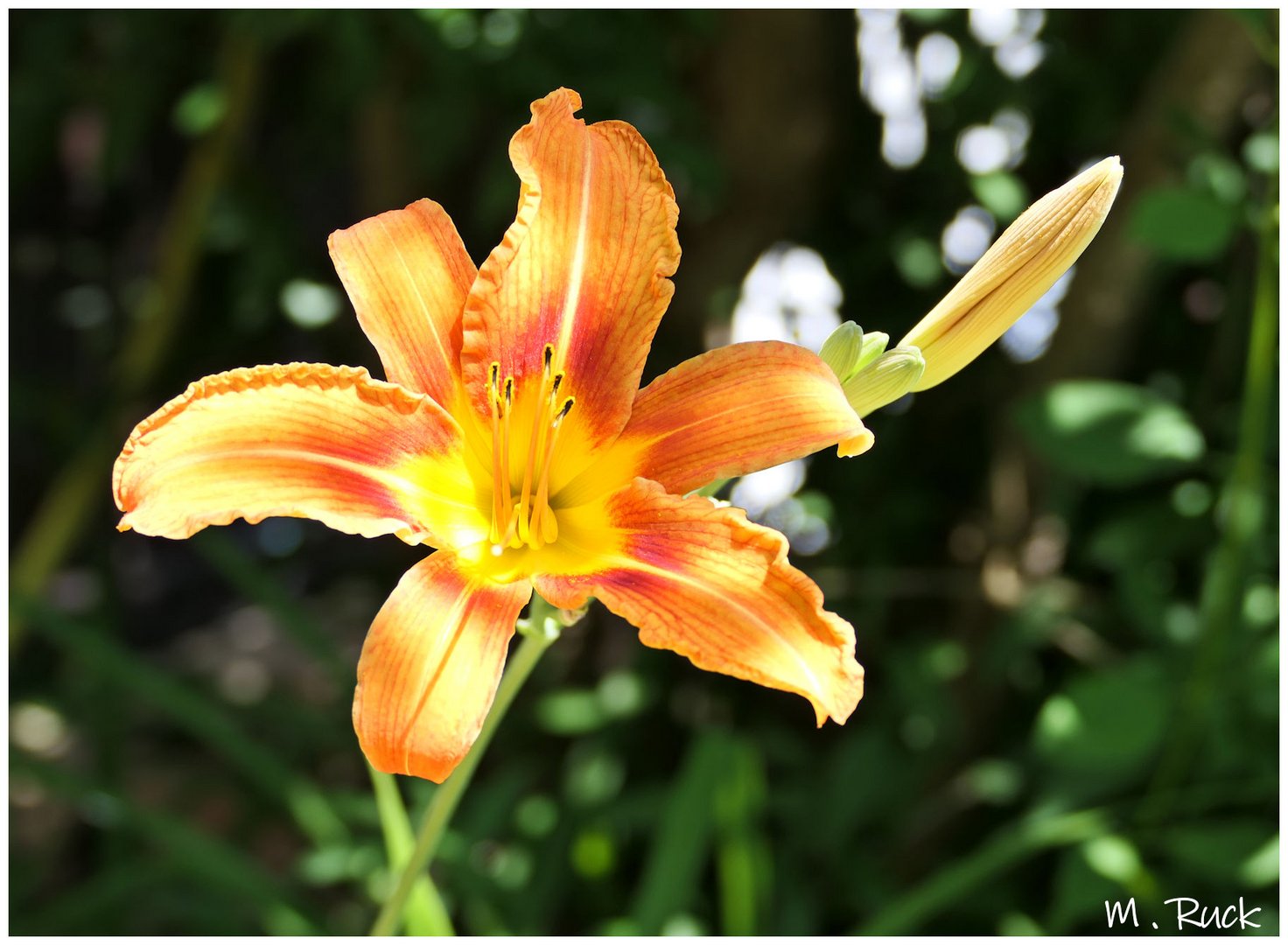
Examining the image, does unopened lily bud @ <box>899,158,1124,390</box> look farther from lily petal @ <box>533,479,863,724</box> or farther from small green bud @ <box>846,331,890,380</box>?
lily petal @ <box>533,479,863,724</box>

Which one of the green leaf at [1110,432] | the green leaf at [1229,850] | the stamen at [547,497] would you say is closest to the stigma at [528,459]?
the stamen at [547,497]

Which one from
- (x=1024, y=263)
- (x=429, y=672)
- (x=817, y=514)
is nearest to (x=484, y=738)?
(x=429, y=672)

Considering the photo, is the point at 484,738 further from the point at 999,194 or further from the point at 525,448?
the point at 999,194

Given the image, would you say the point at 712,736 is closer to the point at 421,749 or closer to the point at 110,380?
the point at 421,749
